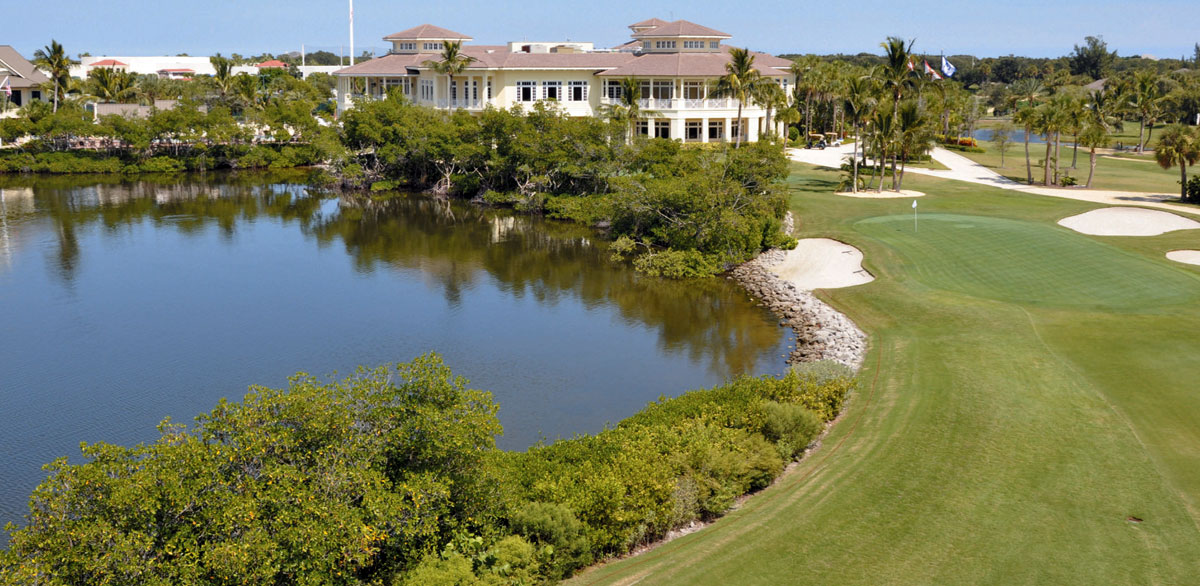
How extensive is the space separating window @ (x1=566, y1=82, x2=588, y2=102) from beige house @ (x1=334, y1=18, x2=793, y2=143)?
0.27 feet

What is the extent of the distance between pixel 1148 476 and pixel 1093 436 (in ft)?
7.06

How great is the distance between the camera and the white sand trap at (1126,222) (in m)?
45.6

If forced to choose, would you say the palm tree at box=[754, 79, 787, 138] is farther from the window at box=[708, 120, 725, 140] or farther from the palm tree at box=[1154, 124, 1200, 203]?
the palm tree at box=[1154, 124, 1200, 203]

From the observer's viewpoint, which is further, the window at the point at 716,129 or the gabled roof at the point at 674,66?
the window at the point at 716,129

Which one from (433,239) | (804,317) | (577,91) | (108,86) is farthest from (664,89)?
(108,86)

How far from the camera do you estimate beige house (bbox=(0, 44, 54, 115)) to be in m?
94.6

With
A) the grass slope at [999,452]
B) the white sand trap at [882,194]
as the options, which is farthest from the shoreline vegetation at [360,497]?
the white sand trap at [882,194]

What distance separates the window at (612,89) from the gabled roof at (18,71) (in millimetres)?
58837

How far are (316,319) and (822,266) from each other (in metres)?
21.7

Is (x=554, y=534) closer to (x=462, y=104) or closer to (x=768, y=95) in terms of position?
(x=768, y=95)

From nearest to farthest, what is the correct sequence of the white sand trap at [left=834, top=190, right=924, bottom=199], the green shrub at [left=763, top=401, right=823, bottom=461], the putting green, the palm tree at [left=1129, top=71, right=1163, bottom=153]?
the green shrub at [left=763, top=401, right=823, bottom=461] < the putting green < the white sand trap at [left=834, top=190, right=924, bottom=199] < the palm tree at [left=1129, top=71, right=1163, bottom=153]

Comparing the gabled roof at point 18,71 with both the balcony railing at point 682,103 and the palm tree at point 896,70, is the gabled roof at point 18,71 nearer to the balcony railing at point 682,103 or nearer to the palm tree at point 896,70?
the balcony railing at point 682,103

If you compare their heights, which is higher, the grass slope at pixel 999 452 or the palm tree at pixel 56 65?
the palm tree at pixel 56 65

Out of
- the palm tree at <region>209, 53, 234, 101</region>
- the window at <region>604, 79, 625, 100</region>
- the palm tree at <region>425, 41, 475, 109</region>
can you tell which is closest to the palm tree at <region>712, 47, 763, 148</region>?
the window at <region>604, 79, 625, 100</region>
